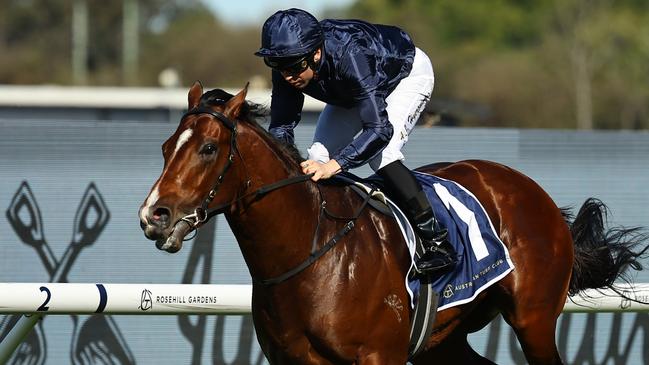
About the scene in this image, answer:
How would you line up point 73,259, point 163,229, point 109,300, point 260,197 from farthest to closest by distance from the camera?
1. point 73,259
2. point 109,300
3. point 260,197
4. point 163,229

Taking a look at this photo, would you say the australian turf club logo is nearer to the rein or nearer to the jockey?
the jockey

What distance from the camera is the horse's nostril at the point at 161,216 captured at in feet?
12.2

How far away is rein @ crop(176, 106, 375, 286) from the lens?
3.85 meters

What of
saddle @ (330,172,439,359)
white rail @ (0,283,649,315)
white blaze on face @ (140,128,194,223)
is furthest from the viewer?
white rail @ (0,283,649,315)

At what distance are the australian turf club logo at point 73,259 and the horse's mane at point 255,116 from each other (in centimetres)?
165

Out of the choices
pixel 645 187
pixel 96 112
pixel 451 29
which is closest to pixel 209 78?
pixel 451 29

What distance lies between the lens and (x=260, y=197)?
13.6 feet

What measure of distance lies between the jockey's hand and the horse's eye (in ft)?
1.67

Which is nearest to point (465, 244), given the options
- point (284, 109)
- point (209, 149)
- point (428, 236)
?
point (428, 236)

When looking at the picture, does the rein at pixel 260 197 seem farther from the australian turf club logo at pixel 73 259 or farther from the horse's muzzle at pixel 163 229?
the australian turf club logo at pixel 73 259

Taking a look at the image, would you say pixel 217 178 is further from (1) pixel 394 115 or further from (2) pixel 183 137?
(1) pixel 394 115

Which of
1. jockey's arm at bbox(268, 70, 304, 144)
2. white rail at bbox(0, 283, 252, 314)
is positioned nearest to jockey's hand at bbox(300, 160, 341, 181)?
jockey's arm at bbox(268, 70, 304, 144)

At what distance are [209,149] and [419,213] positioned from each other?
106 centimetres

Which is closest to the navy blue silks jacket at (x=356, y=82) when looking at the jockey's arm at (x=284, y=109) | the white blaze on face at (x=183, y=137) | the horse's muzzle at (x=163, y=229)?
the jockey's arm at (x=284, y=109)
